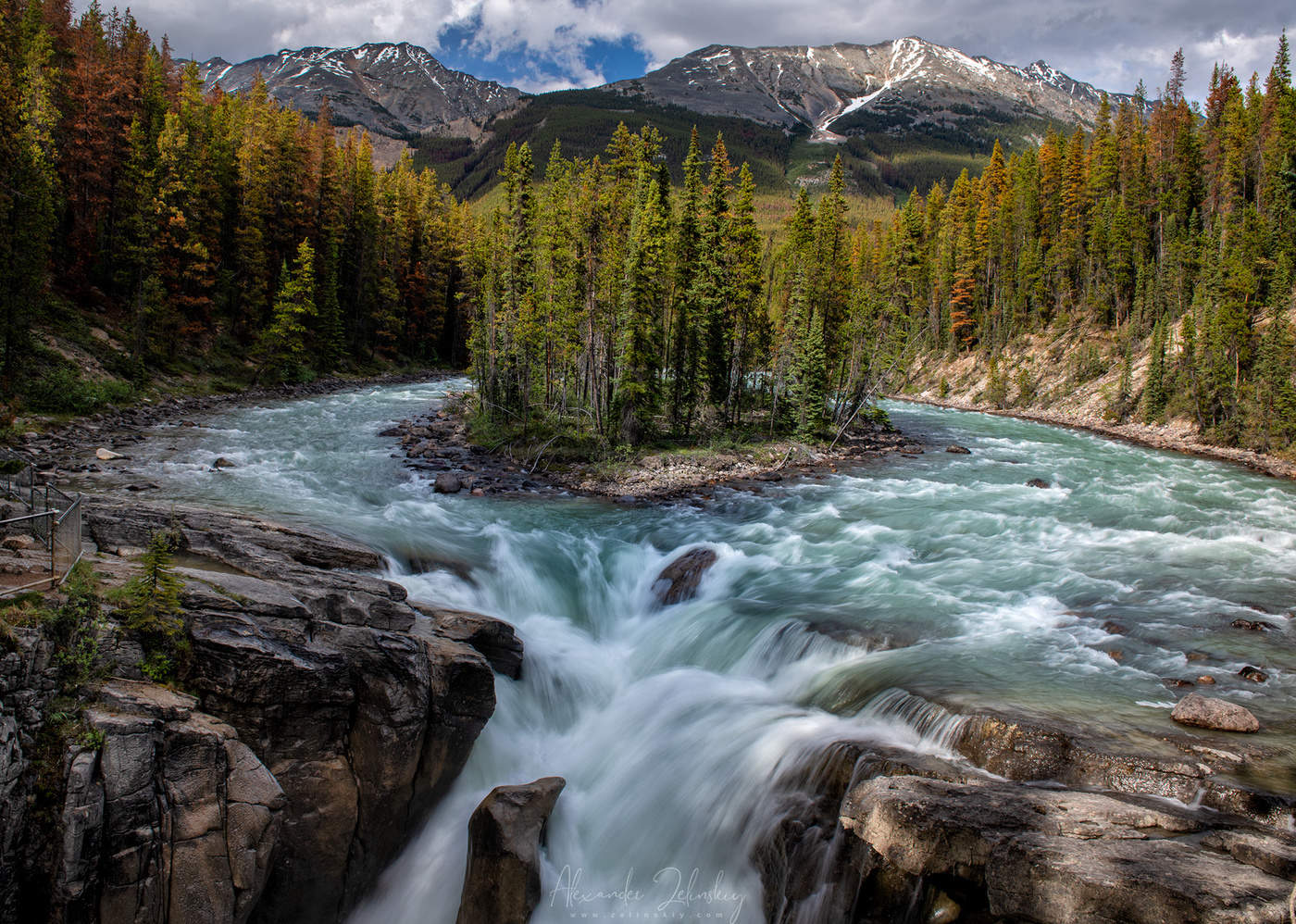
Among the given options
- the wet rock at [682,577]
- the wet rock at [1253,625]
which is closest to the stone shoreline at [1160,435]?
the wet rock at [1253,625]

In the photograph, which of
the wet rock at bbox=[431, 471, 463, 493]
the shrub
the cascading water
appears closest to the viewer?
the shrub

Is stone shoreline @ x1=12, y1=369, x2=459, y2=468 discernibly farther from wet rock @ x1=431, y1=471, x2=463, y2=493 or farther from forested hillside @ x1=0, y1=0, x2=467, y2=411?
wet rock @ x1=431, y1=471, x2=463, y2=493

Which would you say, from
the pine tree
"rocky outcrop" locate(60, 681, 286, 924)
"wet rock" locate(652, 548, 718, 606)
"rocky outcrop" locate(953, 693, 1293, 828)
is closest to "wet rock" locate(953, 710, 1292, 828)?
"rocky outcrop" locate(953, 693, 1293, 828)

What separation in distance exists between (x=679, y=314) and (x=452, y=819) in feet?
86.8

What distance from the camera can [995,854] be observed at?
6.44 meters

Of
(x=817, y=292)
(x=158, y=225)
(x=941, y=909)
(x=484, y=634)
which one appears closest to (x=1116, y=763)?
(x=941, y=909)

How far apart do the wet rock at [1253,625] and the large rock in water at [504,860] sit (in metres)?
13.8

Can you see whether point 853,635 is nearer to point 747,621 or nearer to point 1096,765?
point 747,621

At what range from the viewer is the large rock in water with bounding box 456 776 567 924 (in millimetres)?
8430

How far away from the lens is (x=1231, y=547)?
1844 centimetres

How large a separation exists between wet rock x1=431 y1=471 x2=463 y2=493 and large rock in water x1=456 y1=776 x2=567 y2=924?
51.6 ft

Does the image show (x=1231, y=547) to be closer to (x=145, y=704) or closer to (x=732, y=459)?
(x=732, y=459)

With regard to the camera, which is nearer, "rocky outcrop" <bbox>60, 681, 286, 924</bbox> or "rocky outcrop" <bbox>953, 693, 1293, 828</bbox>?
"rocky outcrop" <bbox>60, 681, 286, 924</bbox>

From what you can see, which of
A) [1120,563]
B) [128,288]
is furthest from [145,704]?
[128,288]
